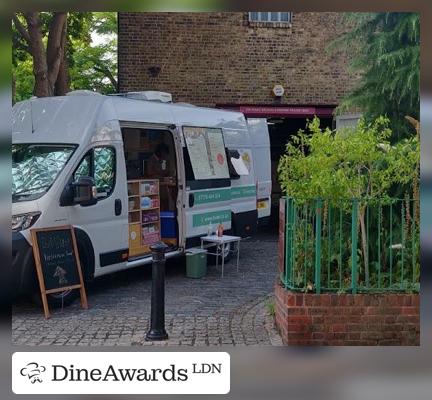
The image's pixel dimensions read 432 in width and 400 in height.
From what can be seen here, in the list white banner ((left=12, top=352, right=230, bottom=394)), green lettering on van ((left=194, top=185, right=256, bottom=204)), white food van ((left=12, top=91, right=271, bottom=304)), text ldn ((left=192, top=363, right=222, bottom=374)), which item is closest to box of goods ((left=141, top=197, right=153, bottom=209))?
white food van ((left=12, top=91, right=271, bottom=304))

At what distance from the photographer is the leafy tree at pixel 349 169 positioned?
575 centimetres

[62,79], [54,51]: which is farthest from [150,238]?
[62,79]

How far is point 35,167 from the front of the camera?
24.2 feet

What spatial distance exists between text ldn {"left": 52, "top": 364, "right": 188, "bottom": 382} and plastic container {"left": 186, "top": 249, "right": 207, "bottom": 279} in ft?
13.7

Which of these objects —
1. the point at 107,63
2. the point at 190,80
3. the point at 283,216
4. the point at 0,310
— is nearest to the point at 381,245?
the point at 283,216

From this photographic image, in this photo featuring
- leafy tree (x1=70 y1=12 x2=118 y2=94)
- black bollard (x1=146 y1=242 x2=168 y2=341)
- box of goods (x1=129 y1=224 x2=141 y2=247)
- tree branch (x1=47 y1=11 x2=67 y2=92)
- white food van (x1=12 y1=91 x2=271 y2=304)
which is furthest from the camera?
tree branch (x1=47 y1=11 x2=67 y2=92)

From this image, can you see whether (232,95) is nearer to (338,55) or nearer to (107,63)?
(338,55)

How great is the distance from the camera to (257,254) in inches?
438

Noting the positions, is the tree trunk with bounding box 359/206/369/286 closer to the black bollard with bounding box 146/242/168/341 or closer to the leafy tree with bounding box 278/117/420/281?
the leafy tree with bounding box 278/117/420/281

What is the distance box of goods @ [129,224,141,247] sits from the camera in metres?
8.52

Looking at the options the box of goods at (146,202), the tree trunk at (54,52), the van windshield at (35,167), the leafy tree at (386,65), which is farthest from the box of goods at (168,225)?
the tree trunk at (54,52)

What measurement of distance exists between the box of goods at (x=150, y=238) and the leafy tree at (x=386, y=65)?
320 cm

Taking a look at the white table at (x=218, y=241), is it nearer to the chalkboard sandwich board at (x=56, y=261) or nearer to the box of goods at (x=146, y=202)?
the box of goods at (x=146, y=202)

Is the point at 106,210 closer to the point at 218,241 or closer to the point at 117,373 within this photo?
the point at 218,241
